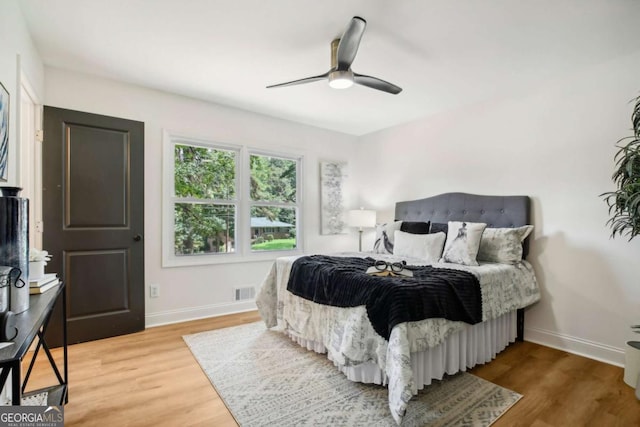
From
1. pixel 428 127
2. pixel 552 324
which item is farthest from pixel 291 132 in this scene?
pixel 552 324

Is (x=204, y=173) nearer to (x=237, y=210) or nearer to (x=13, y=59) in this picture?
(x=237, y=210)

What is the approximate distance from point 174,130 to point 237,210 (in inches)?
45.6

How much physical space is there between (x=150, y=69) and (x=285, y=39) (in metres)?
1.39

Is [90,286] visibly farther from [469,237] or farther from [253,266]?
[469,237]

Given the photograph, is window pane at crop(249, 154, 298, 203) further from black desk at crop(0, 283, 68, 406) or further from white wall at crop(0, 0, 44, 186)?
black desk at crop(0, 283, 68, 406)

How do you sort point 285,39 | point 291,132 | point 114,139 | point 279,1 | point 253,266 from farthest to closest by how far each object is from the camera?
point 291,132 → point 253,266 → point 114,139 → point 285,39 → point 279,1

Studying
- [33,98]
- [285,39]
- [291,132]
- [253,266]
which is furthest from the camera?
[291,132]

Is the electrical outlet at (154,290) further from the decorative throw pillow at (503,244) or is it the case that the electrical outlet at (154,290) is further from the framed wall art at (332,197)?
the decorative throw pillow at (503,244)

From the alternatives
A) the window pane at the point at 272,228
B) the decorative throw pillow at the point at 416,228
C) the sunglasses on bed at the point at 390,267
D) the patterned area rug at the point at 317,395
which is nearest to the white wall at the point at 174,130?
the window pane at the point at 272,228

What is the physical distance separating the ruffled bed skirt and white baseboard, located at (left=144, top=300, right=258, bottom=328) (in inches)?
52.7

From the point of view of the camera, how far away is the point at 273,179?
4.43m

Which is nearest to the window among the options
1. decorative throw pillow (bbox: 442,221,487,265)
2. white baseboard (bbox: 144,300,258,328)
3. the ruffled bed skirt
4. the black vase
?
white baseboard (bbox: 144,300,258,328)

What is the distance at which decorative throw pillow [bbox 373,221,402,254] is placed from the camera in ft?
12.4

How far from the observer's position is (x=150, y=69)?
9.77ft
